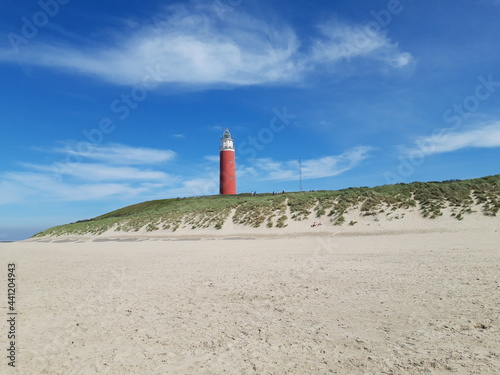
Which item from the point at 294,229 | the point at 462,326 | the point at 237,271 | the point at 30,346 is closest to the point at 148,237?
the point at 294,229

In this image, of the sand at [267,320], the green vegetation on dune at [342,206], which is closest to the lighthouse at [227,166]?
the green vegetation on dune at [342,206]

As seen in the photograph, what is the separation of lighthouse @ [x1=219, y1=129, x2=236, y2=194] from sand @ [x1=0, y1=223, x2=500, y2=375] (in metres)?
47.6

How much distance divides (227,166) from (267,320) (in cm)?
5554

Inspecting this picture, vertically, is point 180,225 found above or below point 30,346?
above

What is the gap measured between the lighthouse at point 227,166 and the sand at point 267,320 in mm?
47556

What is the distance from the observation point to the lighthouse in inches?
2417

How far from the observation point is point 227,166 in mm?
62188

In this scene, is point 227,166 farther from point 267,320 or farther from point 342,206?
point 267,320

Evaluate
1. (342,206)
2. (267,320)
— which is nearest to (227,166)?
(342,206)

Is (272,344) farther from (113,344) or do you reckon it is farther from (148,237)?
(148,237)

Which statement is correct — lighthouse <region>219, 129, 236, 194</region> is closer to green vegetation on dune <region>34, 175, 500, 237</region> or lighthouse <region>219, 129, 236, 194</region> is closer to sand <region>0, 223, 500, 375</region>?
green vegetation on dune <region>34, 175, 500, 237</region>

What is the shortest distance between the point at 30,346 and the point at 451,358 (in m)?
7.25

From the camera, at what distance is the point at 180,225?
38656 mm

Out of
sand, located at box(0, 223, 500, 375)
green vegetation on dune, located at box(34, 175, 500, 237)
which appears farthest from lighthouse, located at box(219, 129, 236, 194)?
sand, located at box(0, 223, 500, 375)
